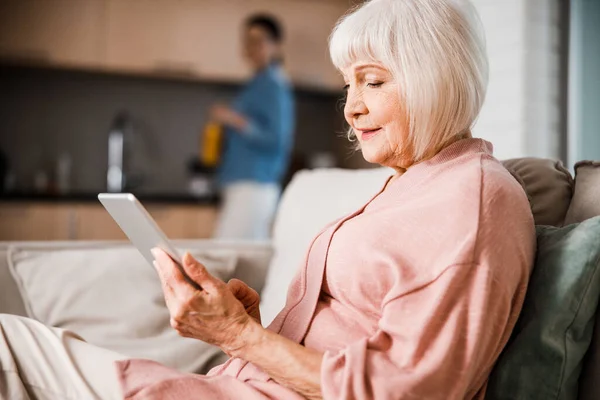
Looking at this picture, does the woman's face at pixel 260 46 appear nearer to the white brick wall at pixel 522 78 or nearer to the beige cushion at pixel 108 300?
the white brick wall at pixel 522 78

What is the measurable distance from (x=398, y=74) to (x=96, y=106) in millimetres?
4198

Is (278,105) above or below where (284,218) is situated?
above

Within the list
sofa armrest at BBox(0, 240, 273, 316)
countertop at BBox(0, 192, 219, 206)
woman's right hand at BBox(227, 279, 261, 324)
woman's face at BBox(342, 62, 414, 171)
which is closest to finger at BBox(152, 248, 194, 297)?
woman's right hand at BBox(227, 279, 261, 324)

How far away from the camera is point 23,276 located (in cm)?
174

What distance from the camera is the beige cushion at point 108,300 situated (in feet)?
5.34

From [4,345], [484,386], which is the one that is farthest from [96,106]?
[484,386]

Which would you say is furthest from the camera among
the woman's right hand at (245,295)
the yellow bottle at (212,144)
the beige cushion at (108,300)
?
the yellow bottle at (212,144)

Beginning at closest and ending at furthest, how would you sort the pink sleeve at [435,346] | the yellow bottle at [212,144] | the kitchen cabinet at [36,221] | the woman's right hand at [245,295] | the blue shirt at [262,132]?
the pink sleeve at [435,346], the woman's right hand at [245,295], the blue shirt at [262,132], the kitchen cabinet at [36,221], the yellow bottle at [212,144]

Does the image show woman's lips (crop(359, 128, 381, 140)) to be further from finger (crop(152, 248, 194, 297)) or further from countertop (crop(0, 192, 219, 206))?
countertop (crop(0, 192, 219, 206))

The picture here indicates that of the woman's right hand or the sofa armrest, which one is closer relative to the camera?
the woman's right hand

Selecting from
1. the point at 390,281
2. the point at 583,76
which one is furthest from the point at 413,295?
the point at 583,76

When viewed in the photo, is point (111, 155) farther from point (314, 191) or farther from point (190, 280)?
point (190, 280)

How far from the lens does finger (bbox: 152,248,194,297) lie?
37.5 inches

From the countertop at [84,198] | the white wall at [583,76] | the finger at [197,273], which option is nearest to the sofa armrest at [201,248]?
the finger at [197,273]
